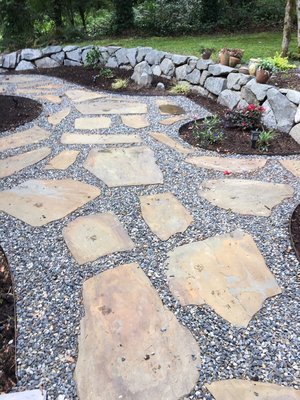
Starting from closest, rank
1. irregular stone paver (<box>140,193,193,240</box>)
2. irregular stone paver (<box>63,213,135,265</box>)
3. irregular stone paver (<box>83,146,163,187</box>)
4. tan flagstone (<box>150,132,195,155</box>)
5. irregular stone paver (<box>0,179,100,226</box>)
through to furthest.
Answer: irregular stone paver (<box>63,213,135,265</box>) → irregular stone paver (<box>140,193,193,240</box>) → irregular stone paver (<box>0,179,100,226</box>) → irregular stone paver (<box>83,146,163,187</box>) → tan flagstone (<box>150,132,195,155</box>)

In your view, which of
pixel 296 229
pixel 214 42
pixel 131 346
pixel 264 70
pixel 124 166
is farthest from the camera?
pixel 214 42

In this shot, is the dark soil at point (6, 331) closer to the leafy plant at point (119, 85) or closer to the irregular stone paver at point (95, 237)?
the irregular stone paver at point (95, 237)

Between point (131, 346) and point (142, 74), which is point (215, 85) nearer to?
point (142, 74)

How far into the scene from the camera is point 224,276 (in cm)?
189

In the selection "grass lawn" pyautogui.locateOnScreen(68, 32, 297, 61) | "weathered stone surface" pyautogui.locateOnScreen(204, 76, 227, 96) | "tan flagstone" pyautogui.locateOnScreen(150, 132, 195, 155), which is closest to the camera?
"tan flagstone" pyautogui.locateOnScreen(150, 132, 195, 155)

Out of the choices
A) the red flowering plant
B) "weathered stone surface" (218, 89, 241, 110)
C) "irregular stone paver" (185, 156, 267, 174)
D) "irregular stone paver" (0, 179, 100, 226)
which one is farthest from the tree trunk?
"irregular stone paver" (0, 179, 100, 226)

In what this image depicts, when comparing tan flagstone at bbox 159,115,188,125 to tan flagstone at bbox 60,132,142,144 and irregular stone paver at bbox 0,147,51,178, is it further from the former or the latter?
irregular stone paver at bbox 0,147,51,178

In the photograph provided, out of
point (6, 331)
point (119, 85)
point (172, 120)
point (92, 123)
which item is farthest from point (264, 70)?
point (6, 331)

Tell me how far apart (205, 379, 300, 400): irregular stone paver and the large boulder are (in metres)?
5.21

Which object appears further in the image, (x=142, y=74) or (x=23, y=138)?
(x=142, y=74)

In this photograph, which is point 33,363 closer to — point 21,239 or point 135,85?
point 21,239

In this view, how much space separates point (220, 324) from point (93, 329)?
578 mm

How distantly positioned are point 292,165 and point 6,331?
2661 millimetres

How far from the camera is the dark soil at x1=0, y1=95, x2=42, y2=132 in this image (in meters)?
4.22
